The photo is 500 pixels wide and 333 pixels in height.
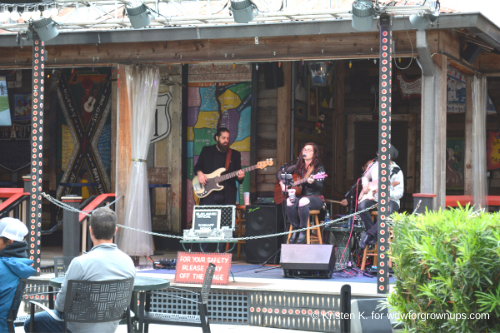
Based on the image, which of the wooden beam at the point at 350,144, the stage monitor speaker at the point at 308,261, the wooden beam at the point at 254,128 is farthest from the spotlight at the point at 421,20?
the wooden beam at the point at 350,144

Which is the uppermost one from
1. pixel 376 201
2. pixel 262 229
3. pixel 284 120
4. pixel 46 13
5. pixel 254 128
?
pixel 46 13

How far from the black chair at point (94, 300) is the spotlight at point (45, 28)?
3986 millimetres

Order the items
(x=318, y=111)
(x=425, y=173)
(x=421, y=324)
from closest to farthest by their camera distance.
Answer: (x=421, y=324) → (x=425, y=173) → (x=318, y=111)

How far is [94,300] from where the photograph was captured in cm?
433

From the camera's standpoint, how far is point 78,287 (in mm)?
4301

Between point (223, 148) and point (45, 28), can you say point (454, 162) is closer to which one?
point (223, 148)

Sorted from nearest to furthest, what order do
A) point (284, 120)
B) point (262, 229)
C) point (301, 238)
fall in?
point (301, 238), point (262, 229), point (284, 120)

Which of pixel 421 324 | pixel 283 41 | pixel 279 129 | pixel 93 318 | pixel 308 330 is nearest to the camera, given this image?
pixel 421 324

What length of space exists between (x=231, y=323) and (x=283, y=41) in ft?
11.0

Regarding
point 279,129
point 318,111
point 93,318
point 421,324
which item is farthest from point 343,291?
point 318,111

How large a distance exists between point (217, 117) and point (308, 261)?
12.0 feet

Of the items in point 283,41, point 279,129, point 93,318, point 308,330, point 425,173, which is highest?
point 283,41

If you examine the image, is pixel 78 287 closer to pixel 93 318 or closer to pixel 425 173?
pixel 93 318

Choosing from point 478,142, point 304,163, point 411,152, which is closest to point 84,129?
point 304,163
